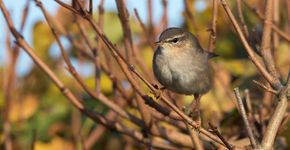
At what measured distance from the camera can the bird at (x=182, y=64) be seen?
3.82 meters

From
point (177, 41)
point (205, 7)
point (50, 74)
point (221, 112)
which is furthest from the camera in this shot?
point (205, 7)

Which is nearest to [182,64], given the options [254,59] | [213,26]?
[213,26]

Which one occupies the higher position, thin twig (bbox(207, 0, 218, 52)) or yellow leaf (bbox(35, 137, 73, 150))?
thin twig (bbox(207, 0, 218, 52))

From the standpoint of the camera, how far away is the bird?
3.82 m

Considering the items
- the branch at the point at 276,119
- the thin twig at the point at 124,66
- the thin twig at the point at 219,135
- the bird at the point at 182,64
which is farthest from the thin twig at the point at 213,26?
the thin twig at the point at 219,135

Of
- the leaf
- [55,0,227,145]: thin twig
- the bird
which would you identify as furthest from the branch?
the leaf

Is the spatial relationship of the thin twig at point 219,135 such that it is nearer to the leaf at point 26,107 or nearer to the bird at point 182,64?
the bird at point 182,64

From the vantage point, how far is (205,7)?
216 inches

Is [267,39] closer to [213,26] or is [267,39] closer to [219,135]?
[213,26]

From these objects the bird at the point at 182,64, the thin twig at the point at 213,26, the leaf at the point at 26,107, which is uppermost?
the thin twig at the point at 213,26

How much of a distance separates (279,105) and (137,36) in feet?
10.4

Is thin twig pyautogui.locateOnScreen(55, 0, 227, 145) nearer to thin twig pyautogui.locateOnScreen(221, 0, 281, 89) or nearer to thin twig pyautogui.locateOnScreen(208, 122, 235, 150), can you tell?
thin twig pyautogui.locateOnScreen(208, 122, 235, 150)

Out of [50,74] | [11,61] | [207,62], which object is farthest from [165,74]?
[11,61]

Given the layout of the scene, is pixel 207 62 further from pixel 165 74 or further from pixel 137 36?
pixel 137 36
